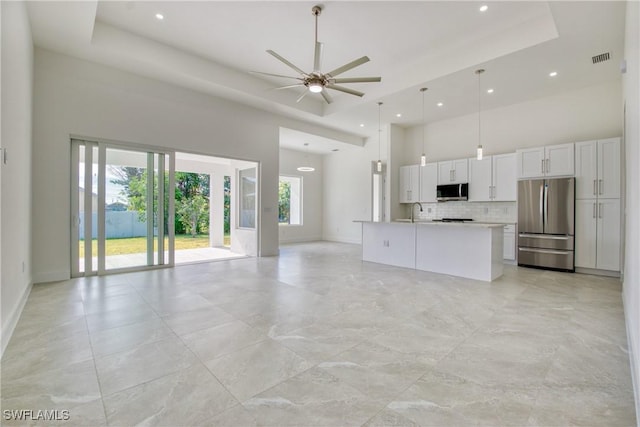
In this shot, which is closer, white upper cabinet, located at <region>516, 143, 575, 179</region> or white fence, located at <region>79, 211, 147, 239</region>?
white fence, located at <region>79, 211, 147, 239</region>

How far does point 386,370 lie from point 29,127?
5350mm

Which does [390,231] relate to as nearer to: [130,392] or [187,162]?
[130,392]

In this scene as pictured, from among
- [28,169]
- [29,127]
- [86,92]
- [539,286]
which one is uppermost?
[86,92]

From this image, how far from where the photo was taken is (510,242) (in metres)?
6.11

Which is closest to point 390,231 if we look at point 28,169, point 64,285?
point 64,285

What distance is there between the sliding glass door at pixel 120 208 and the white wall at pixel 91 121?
0.18 metres

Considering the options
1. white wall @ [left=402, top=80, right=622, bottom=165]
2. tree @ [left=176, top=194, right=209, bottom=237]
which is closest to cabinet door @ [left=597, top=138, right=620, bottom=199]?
white wall @ [left=402, top=80, right=622, bottom=165]

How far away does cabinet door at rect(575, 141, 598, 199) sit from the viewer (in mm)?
5098

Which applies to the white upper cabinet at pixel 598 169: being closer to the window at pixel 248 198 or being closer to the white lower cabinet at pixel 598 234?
the white lower cabinet at pixel 598 234

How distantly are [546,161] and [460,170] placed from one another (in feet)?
5.55

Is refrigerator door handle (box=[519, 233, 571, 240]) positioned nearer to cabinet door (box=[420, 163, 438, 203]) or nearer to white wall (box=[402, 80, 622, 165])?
white wall (box=[402, 80, 622, 165])

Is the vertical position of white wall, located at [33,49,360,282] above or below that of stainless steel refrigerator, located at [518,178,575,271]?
above

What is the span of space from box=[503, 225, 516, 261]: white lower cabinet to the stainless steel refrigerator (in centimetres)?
14

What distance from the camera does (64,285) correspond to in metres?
4.15
